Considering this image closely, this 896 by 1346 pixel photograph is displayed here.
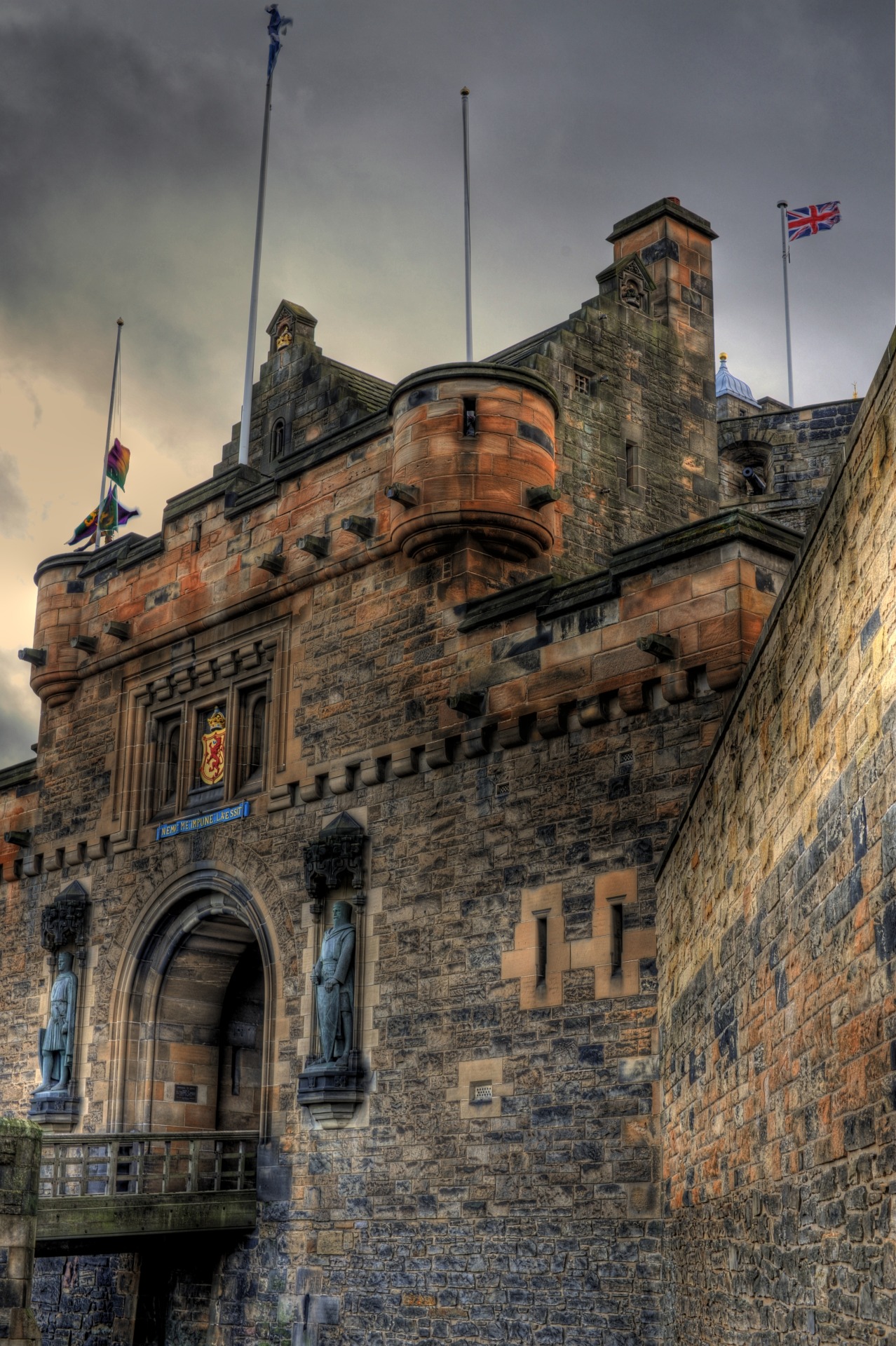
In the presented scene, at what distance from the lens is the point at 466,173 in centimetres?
1933

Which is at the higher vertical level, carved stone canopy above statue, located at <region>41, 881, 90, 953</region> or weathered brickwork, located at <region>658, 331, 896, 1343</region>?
carved stone canopy above statue, located at <region>41, 881, 90, 953</region>

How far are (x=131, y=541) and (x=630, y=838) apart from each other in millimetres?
10063

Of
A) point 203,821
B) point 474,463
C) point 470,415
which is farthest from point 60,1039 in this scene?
point 470,415

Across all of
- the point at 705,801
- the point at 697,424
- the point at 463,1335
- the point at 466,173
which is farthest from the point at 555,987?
the point at 466,173

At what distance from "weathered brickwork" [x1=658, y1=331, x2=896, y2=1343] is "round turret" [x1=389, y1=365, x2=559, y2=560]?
659cm

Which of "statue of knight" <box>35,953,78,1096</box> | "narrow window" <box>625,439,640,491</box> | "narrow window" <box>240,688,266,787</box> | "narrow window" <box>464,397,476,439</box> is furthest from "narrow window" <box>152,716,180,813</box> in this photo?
"narrow window" <box>625,439,640,491</box>

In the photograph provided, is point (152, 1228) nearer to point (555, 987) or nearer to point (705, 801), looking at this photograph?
point (555, 987)

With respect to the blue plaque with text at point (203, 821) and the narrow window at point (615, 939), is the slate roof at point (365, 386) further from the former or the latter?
the narrow window at point (615, 939)

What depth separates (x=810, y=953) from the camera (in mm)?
5891

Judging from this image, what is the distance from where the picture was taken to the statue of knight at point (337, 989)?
15010 mm

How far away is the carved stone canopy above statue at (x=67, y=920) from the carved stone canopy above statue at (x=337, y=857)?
4.52 metres

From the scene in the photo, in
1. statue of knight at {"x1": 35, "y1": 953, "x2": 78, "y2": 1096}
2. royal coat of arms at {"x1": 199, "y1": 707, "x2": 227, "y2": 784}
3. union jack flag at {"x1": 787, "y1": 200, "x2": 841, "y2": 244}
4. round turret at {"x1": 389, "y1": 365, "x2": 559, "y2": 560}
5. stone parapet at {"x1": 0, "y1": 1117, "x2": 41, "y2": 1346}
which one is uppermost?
union jack flag at {"x1": 787, "y1": 200, "x2": 841, "y2": 244}

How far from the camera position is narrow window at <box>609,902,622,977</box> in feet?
41.5

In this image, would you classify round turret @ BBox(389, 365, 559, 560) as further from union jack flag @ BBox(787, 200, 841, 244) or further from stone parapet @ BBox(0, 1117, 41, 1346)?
union jack flag @ BBox(787, 200, 841, 244)
